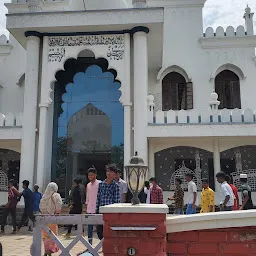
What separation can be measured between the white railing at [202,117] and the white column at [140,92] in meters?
0.42

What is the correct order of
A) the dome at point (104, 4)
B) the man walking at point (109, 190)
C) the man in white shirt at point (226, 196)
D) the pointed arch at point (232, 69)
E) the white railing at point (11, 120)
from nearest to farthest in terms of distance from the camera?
the man walking at point (109, 190)
the man in white shirt at point (226, 196)
the white railing at point (11, 120)
the dome at point (104, 4)
the pointed arch at point (232, 69)

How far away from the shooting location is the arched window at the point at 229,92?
12.9m

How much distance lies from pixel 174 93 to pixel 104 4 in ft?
13.5

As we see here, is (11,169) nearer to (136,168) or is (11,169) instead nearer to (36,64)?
(36,64)

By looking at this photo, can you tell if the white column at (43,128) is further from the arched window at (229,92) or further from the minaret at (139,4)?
the arched window at (229,92)

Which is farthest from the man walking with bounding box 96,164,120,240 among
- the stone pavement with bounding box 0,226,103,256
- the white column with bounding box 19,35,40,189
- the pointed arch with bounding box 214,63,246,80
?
the pointed arch with bounding box 214,63,246,80

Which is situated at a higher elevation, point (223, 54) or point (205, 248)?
point (223, 54)

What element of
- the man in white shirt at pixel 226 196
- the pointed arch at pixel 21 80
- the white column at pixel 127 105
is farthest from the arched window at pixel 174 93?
the man in white shirt at pixel 226 196

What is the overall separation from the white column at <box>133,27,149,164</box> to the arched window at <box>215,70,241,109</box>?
168 inches

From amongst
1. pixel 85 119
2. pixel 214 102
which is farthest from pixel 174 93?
pixel 85 119

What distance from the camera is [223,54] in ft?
43.4

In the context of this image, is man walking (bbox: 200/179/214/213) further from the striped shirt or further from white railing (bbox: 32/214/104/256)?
white railing (bbox: 32/214/104/256)

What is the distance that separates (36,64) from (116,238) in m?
8.38

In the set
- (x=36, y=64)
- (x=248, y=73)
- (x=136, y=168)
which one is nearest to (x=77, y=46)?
Result: (x=36, y=64)
